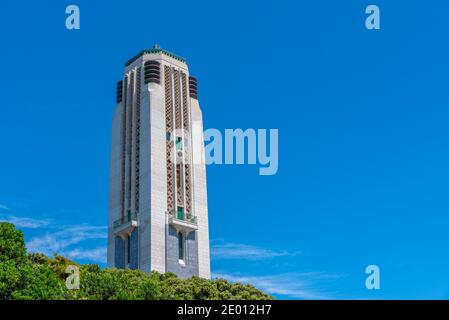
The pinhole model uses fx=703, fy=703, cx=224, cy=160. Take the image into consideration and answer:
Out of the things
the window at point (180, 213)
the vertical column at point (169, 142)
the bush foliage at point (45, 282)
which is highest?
the vertical column at point (169, 142)

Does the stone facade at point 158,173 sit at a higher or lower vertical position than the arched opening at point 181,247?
higher

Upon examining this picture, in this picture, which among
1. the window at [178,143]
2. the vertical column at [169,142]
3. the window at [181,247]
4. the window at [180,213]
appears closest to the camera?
the window at [181,247]

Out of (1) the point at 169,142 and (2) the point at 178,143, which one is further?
(2) the point at 178,143

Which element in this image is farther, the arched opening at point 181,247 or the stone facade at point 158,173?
the arched opening at point 181,247

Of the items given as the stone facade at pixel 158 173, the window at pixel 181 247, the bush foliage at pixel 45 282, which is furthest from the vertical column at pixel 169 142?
the bush foliage at pixel 45 282

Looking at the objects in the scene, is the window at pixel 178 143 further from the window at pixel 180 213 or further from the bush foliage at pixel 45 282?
the bush foliage at pixel 45 282

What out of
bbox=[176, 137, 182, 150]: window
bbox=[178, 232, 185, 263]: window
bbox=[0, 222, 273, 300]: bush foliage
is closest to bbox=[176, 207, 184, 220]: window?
bbox=[178, 232, 185, 263]: window

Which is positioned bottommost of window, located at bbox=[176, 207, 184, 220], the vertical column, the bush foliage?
the bush foliage

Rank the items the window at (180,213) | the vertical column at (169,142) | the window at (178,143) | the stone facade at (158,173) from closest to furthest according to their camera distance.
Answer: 1. the stone facade at (158,173)
2. the window at (180,213)
3. the vertical column at (169,142)
4. the window at (178,143)

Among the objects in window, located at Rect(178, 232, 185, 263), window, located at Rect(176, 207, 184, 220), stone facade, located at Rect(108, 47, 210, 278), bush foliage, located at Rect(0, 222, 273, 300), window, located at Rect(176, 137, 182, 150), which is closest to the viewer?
bush foliage, located at Rect(0, 222, 273, 300)

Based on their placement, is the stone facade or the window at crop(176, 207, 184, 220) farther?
the window at crop(176, 207, 184, 220)

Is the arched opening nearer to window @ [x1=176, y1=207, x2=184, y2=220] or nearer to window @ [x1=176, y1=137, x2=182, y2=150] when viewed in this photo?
window @ [x1=176, y1=207, x2=184, y2=220]

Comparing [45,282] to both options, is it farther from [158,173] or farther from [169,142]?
[169,142]

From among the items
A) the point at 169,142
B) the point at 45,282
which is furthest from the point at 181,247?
the point at 45,282
